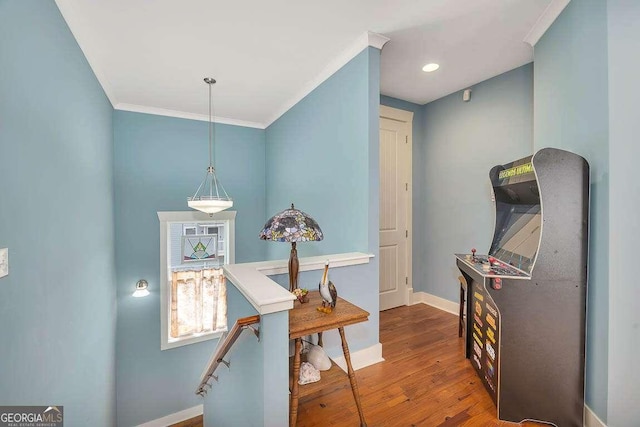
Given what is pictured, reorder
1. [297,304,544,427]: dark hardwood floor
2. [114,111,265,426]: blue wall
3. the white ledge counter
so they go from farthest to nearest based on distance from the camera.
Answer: [114,111,265,426]: blue wall < [297,304,544,427]: dark hardwood floor < the white ledge counter

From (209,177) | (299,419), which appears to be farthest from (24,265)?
(209,177)

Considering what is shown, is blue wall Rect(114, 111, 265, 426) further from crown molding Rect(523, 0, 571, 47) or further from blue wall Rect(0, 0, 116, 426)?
crown molding Rect(523, 0, 571, 47)

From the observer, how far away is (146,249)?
4.21 m

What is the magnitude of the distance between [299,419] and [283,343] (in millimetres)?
805

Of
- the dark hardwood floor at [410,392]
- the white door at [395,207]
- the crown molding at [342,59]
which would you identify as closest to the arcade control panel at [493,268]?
the dark hardwood floor at [410,392]

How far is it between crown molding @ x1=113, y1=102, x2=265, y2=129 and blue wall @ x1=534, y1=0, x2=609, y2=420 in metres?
4.22

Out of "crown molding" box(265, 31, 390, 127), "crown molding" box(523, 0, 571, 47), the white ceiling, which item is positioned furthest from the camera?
"crown molding" box(265, 31, 390, 127)

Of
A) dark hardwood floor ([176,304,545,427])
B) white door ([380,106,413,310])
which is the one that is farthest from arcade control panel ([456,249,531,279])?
white door ([380,106,413,310])

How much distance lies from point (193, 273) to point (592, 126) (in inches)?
198

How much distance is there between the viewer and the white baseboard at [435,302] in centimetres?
342

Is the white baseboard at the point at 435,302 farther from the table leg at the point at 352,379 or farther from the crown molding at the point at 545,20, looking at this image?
the crown molding at the point at 545,20

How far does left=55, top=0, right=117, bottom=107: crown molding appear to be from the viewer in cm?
196

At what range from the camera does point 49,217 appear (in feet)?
5.89

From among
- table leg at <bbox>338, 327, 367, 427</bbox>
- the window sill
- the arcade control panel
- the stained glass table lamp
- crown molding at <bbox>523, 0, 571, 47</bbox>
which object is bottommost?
the window sill
